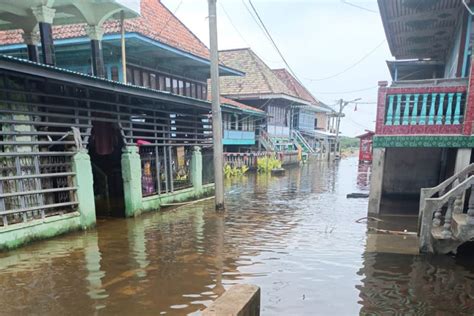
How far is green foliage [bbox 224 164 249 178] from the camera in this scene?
2098 centimetres

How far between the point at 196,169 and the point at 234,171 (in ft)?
28.5

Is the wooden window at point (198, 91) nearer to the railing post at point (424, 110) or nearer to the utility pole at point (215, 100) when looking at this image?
Result: the utility pole at point (215, 100)

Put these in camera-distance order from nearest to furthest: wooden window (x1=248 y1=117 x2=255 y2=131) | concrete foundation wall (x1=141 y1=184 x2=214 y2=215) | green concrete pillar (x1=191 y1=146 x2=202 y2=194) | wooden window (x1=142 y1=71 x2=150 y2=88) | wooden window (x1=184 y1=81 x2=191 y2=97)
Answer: concrete foundation wall (x1=141 y1=184 x2=214 y2=215)
green concrete pillar (x1=191 y1=146 x2=202 y2=194)
wooden window (x1=142 y1=71 x2=150 y2=88)
wooden window (x1=184 y1=81 x2=191 y2=97)
wooden window (x1=248 y1=117 x2=255 y2=131)

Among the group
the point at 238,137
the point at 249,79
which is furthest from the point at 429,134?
the point at 249,79

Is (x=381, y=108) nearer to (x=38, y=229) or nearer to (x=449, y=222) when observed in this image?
(x=449, y=222)

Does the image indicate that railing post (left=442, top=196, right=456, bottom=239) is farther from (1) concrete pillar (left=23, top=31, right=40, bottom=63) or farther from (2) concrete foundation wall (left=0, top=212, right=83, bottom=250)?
(1) concrete pillar (left=23, top=31, right=40, bottom=63)

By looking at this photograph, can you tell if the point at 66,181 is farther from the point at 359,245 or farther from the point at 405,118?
the point at 405,118

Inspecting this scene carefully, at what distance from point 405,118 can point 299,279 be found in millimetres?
5191

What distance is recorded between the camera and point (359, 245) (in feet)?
23.0

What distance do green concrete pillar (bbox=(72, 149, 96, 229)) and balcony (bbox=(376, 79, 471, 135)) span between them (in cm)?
765

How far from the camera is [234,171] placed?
2167 cm

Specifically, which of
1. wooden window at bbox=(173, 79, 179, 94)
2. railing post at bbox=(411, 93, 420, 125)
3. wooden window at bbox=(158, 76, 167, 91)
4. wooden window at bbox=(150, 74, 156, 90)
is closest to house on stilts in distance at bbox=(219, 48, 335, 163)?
wooden window at bbox=(173, 79, 179, 94)

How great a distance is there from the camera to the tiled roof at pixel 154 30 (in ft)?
42.0

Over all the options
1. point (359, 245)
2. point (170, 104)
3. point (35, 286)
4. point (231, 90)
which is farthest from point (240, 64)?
point (35, 286)
